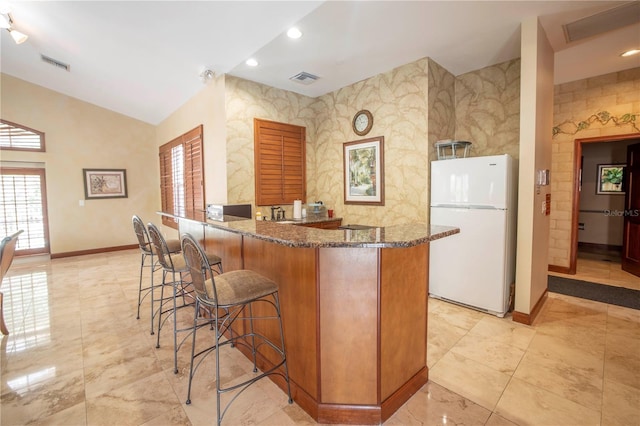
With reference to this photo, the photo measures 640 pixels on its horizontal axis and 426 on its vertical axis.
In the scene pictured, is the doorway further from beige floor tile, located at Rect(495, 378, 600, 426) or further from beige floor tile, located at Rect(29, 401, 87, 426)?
beige floor tile, located at Rect(29, 401, 87, 426)

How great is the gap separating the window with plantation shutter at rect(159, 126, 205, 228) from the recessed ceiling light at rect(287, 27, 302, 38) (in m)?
2.28

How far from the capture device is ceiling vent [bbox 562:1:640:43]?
2.42 m

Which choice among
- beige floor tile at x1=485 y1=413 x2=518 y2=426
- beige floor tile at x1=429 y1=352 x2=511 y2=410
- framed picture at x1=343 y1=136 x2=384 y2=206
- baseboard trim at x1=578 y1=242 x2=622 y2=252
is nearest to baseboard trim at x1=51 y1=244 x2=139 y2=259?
framed picture at x1=343 y1=136 x2=384 y2=206

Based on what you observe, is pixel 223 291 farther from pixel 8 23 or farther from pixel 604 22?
pixel 8 23

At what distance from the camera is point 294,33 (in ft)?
9.26

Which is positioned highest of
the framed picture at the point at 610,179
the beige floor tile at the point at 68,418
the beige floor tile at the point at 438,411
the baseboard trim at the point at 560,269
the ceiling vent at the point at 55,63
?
the ceiling vent at the point at 55,63

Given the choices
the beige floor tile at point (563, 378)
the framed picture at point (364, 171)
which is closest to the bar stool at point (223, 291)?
the beige floor tile at point (563, 378)

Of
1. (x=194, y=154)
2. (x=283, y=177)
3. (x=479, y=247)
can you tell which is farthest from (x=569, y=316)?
(x=194, y=154)

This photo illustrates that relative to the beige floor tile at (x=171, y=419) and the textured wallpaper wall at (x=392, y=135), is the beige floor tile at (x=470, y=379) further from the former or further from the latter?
the textured wallpaper wall at (x=392, y=135)

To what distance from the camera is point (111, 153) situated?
636 centimetres

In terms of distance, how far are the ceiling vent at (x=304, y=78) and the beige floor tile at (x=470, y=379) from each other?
3578 mm

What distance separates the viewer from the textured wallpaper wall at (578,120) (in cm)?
385

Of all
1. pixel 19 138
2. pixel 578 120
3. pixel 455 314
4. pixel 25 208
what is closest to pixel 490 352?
pixel 455 314

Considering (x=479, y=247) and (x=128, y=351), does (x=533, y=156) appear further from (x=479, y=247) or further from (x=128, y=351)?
(x=128, y=351)
